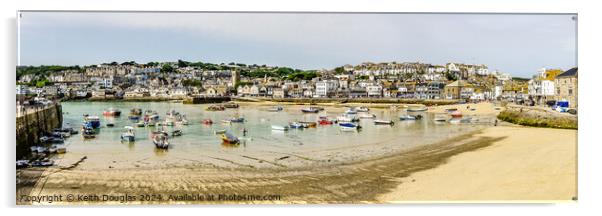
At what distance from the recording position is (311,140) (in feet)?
22.9

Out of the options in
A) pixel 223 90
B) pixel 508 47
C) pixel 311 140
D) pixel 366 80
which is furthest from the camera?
pixel 311 140

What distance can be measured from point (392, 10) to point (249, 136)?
2.59 meters

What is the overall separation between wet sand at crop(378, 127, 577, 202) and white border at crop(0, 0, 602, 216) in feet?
0.30

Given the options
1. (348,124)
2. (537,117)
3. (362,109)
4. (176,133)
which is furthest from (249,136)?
(537,117)

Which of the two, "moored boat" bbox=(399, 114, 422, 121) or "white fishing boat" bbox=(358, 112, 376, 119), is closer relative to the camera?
"moored boat" bbox=(399, 114, 422, 121)

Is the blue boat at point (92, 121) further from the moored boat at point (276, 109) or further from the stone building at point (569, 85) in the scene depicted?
the stone building at point (569, 85)

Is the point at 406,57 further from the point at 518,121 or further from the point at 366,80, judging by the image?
the point at 518,121

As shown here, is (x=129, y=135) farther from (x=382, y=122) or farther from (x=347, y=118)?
(x=382, y=122)

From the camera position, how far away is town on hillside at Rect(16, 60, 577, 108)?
506cm

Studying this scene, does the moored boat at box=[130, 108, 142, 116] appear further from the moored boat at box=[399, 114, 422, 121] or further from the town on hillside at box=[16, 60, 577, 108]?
the moored boat at box=[399, 114, 422, 121]

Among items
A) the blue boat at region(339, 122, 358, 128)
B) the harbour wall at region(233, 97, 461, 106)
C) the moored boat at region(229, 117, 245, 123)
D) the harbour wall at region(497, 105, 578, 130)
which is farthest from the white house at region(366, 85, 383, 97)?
the moored boat at region(229, 117, 245, 123)
